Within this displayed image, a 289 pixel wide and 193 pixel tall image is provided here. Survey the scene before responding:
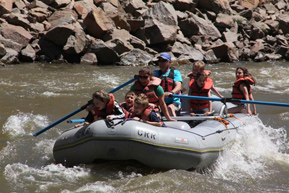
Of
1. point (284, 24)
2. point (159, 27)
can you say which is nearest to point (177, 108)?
point (159, 27)

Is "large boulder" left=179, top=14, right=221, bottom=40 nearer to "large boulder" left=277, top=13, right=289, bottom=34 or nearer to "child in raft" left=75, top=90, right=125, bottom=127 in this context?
"large boulder" left=277, top=13, right=289, bottom=34

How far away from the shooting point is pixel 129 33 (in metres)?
15.6

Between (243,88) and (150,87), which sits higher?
(150,87)

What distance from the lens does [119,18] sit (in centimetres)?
1542

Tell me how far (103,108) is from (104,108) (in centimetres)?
2

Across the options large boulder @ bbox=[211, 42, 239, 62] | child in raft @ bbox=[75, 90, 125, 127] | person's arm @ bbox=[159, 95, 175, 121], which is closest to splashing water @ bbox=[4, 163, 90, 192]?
child in raft @ bbox=[75, 90, 125, 127]

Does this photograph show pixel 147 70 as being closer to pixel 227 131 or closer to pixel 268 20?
pixel 227 131

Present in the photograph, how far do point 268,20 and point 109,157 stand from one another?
55.4ft

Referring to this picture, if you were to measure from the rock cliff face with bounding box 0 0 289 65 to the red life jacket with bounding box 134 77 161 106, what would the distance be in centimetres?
799

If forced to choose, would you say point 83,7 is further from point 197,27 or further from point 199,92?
point 199,92

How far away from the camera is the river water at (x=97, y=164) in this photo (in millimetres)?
4926

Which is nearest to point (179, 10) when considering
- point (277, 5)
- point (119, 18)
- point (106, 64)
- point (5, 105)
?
point (119, 18)

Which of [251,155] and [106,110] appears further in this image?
[251,155]

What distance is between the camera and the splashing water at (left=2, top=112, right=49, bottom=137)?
7.30 meters
